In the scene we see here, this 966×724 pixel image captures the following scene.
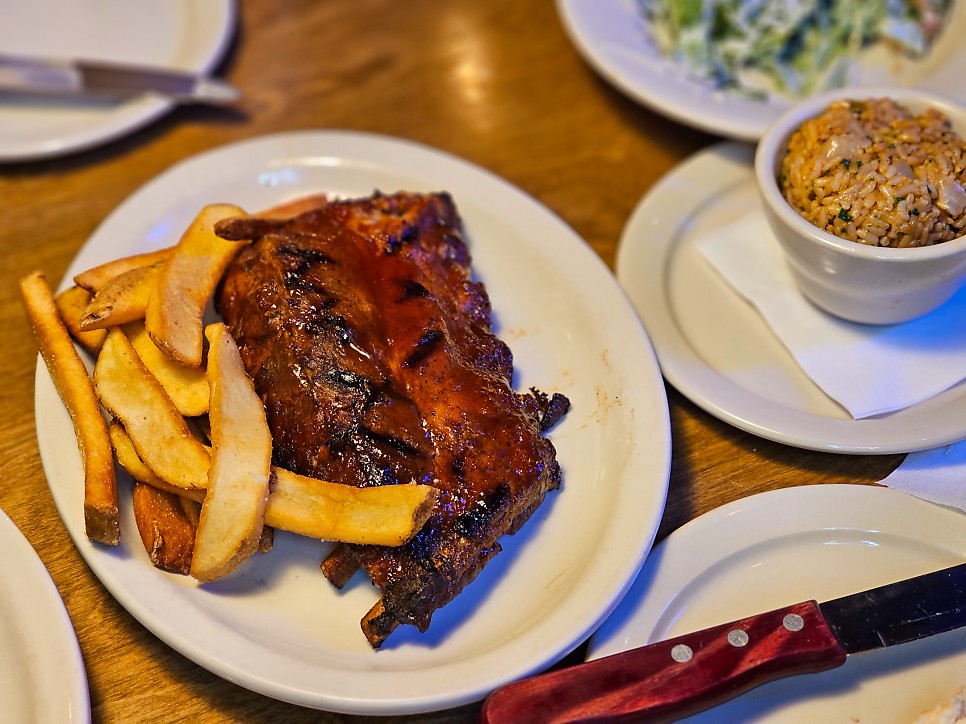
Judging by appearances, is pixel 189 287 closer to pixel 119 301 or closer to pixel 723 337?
pixel 119 301

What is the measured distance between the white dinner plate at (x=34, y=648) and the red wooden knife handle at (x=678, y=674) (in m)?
0.89

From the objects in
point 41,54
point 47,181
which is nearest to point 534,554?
point 47,181

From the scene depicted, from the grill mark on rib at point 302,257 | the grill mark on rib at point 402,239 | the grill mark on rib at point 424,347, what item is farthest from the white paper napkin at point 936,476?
the grill mark on rib at point 302,257

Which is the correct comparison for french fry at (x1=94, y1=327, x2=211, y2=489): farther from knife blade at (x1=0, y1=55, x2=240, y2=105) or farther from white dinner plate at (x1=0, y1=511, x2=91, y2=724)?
knife blade at (x1=0, y1=55, x2=240, y2=105)

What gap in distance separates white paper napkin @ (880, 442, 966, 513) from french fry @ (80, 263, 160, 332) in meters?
2.01

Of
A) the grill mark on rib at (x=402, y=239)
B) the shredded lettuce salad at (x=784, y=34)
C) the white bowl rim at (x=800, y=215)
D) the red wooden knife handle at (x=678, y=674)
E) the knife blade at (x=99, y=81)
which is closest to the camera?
the red wooden knife handle at (x=678, y=674)

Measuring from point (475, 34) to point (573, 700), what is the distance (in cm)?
293

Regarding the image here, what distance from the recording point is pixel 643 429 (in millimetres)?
2230

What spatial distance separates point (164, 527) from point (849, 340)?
1982 mm

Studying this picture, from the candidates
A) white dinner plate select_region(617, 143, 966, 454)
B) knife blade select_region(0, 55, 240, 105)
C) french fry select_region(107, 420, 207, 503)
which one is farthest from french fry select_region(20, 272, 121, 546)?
white dinner plate select_region(617, 143, 966, 454)

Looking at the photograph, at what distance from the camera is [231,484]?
1803 mm

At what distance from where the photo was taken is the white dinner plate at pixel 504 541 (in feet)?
5.96

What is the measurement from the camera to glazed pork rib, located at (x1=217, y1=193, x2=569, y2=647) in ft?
6.32

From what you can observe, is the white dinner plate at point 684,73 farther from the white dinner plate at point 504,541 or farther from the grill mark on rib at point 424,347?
the grill mark on rib at point 424,347
